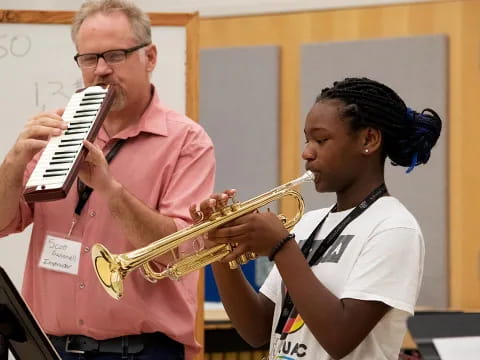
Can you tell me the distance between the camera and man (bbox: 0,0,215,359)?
272 cm

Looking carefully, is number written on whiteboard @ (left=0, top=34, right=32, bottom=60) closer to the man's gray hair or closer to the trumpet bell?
the man's gray hair

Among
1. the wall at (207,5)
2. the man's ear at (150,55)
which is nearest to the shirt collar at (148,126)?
the man's ear at (150,55)

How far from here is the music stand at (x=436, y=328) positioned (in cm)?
212

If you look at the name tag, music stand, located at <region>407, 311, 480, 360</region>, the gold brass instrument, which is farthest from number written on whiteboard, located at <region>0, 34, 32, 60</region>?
music stand, located at <region>407, 311, 480, 360</region>

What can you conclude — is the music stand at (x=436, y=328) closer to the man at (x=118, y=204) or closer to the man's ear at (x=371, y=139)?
the man's ear at (x=371, y=139)

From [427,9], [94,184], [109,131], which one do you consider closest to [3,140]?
[109,131]

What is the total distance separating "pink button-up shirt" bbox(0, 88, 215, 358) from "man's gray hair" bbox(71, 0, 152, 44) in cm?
26

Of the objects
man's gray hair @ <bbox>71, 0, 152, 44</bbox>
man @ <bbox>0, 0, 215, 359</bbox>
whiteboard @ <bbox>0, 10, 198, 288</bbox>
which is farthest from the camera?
whiteboard @ <bbox>0, 10, 198, 288</bbox>

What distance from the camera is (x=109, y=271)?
243cm

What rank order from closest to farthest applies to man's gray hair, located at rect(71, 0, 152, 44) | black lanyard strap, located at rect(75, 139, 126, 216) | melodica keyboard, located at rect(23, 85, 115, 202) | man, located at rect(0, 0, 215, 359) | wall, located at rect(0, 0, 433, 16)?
melodica keyboard, located at rect(23, 85, 115, 202) < man, located at rect(0, 0, 215, 359) < black lanyard strap, located at rect(75, 139, 126, 216) < man's gray hair, located at rect(71, 0, 152, 44) < wall, located at rect(0, 0, 433, 16)

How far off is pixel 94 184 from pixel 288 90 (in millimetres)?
3711

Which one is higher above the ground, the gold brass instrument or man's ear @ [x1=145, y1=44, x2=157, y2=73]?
man's ear @ [x1=145, y1=44, x2=157, y2=73]

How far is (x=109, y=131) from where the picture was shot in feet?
9.78

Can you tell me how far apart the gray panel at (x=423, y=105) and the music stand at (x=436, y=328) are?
353 cm
